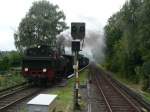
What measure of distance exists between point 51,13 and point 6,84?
3615 centimetres

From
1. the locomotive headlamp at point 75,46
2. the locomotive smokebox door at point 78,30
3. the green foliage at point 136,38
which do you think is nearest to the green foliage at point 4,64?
the green foliage at point 136,38

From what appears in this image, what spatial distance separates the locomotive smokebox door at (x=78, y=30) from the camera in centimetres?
1922

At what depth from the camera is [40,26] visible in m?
65.1

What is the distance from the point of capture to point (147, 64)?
1267 inches

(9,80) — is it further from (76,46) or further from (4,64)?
(76,46)

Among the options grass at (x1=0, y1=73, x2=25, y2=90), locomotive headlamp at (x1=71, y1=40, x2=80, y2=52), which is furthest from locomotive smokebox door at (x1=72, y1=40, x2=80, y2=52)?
grass at (x1=0, y1=73, x2=25, y2=90)

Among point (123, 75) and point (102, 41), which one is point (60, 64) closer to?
point (123, 75)

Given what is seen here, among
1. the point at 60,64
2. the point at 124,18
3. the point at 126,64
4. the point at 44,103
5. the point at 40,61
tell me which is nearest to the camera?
the point at 44,103

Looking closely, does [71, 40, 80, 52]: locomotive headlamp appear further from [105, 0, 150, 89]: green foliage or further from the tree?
the tree

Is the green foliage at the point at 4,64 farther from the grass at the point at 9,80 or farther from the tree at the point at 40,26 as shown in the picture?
the tree at the point at 40,26

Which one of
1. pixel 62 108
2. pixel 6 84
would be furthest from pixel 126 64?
pixel 62 108

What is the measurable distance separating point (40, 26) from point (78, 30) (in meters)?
46.3

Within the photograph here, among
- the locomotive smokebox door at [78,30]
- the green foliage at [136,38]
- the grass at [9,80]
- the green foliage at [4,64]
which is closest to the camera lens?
the locomotive smokebox door at [78,30]

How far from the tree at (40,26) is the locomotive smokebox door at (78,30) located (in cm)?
4360
